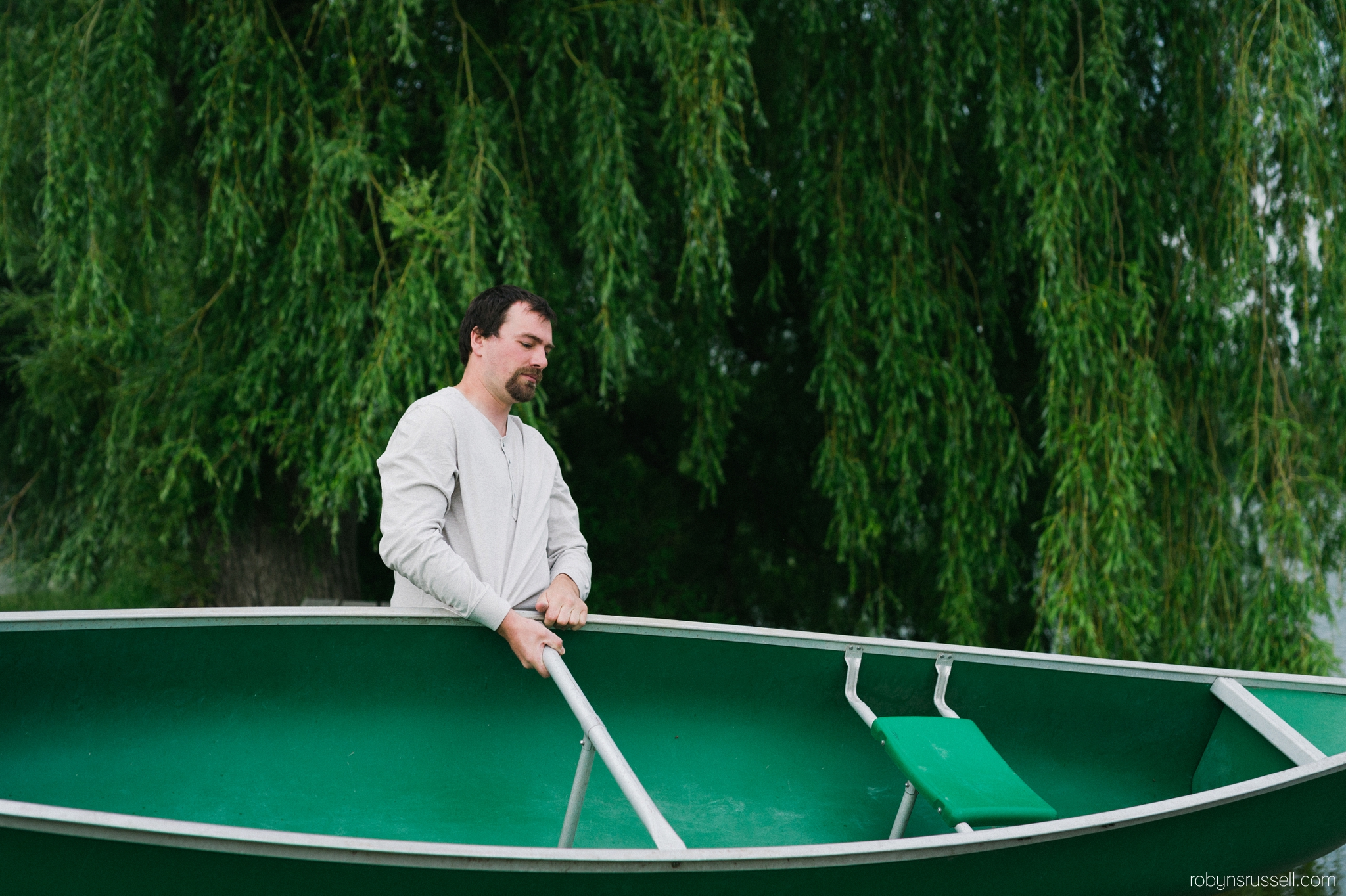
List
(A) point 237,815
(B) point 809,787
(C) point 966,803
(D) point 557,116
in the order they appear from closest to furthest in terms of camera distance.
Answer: (C) point 966,803 < (A) point 237,815 < (B) point 809,787 < (D) point 557,116

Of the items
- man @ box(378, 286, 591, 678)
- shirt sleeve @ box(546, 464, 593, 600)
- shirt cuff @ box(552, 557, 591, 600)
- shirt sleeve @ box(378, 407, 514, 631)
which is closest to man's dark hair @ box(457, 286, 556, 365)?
man @ box(378, 286, 591, 678)

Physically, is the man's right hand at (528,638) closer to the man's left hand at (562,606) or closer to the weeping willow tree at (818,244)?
the man's left hand at (562,606)

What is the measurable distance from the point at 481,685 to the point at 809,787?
3.47 feet

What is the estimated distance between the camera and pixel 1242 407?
4.47m

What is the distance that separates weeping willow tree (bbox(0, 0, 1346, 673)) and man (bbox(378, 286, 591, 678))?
145 centimetres

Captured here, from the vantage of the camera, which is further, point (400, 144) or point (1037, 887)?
point (400, 144)

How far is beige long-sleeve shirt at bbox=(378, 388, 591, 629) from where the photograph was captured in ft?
8.16

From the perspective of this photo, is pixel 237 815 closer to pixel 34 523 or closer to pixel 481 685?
pixel 481 685

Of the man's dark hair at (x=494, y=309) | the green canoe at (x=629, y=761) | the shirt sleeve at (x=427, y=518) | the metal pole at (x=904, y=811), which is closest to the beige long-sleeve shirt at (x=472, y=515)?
the shirt sleeve at (x=427, y=518)

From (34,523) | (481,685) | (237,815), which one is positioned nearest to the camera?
(237,815)

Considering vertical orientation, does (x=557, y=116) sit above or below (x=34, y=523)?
above

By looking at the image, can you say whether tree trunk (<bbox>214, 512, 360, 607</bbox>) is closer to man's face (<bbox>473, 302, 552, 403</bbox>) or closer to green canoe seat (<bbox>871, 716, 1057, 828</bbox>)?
man's face (<bbox>473, 302, 552, 403</bbox>)

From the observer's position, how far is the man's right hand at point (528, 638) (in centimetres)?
253

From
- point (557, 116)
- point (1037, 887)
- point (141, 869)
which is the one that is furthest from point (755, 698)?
point (557, 116)
